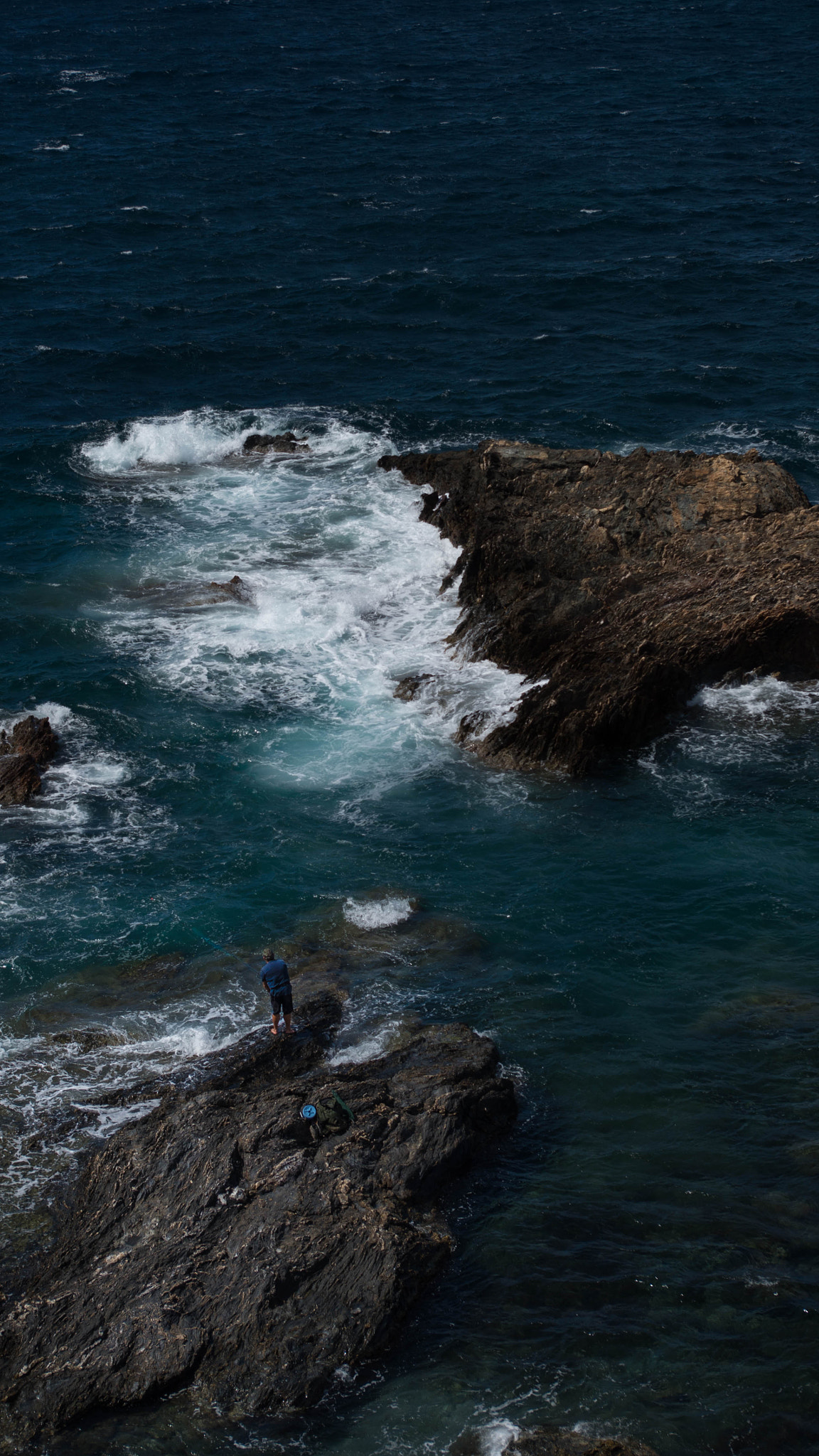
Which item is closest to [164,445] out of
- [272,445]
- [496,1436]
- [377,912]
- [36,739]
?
[272,445]

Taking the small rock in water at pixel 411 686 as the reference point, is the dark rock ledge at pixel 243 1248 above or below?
below

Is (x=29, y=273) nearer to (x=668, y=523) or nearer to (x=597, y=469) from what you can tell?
(x=597, y=469)

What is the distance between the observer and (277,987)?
62.7ft

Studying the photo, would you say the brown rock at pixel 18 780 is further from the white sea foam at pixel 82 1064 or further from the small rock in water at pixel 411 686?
the small rock in water at pixel 411 686

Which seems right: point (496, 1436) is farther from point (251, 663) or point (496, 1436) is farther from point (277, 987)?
point (251, 663)

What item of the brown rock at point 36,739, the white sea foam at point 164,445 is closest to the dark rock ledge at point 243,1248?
the brown rock at point 36,739

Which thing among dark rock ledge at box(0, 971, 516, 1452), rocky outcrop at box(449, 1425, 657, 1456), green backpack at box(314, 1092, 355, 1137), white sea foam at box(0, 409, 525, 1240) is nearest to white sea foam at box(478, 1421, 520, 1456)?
rocky outcrop at box(449, 1425, 657, 1456)

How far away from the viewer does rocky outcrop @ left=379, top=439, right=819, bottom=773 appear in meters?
27.8

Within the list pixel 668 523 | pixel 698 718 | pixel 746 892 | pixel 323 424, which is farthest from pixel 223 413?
pixel 746 892

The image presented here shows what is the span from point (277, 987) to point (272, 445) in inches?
1171

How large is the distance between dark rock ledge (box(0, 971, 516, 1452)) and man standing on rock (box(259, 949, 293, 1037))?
4.87 ft

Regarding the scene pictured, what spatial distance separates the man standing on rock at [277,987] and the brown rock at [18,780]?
10435 mm

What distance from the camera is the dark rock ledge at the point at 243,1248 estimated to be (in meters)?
14.1

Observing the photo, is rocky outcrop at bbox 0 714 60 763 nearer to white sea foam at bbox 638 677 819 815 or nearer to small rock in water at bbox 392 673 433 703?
small rock in water at bbox 392 673 433 703
